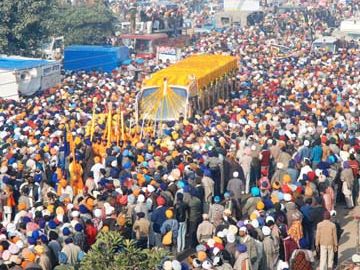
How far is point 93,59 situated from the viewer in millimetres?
35562

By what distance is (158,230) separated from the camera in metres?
13.8

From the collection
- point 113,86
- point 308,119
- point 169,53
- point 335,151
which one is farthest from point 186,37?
point 335,151

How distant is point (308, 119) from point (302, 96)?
4.61 m

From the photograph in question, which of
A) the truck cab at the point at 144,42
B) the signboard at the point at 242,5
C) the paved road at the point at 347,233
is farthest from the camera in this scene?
the signboard at the point at 242,5

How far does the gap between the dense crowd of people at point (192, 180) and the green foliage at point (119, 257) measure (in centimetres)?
158

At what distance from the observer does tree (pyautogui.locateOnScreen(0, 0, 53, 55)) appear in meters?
34.7

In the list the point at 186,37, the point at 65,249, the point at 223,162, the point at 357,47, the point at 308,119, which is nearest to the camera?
the point at 65,249

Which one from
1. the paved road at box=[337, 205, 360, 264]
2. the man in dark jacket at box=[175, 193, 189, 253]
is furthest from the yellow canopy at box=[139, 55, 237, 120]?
the man in dark jacket at box=[175, 193, 189, 253]

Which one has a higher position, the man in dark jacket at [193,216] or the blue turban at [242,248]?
the blue turban at [242,248]

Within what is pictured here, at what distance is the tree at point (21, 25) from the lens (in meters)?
34.7

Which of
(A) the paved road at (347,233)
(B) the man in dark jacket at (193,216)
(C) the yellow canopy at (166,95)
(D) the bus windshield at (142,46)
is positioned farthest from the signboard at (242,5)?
(B) the man in dark jacket at (193,216)

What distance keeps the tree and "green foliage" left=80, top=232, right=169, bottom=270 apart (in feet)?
84.0

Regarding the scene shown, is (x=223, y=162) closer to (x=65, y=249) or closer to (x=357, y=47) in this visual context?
(x=65, y=249)

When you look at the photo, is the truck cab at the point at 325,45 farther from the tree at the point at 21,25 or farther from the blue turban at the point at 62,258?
the blue turban at the point at 62,258
